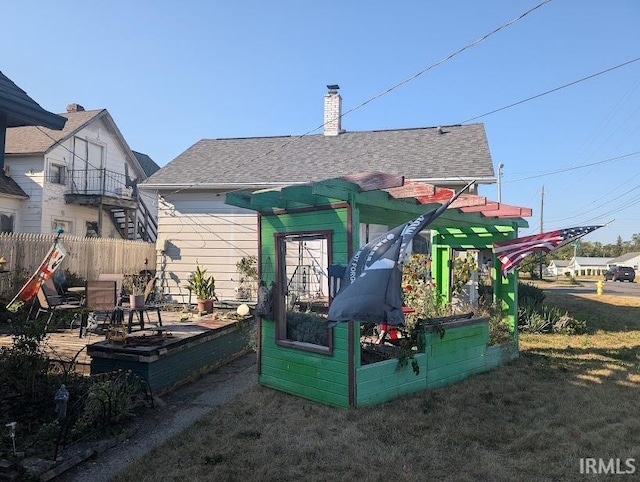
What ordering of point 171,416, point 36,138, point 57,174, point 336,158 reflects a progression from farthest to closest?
point 57,174
point 36,138
point 336,158
point 171,416

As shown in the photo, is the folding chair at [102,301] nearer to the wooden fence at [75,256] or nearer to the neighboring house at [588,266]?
the wooden fence at [75,256]

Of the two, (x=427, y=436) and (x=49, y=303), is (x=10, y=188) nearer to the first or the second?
(x=49, y=303)

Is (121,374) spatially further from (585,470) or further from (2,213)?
(2,213)

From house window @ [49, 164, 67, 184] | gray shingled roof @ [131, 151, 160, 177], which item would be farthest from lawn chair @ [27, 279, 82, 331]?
gray shingled roof @ [131, 151, 160, 177]

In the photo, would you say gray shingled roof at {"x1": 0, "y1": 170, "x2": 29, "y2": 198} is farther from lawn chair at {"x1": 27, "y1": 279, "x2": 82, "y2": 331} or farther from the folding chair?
the folding chair

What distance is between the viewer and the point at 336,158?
13117mm

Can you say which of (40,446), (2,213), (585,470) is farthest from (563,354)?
(2,213)

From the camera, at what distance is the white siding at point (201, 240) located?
12352 millimetres

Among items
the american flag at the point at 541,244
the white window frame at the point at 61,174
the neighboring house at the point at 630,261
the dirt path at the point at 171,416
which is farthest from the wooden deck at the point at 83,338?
the neighboring house at the point at 630,261

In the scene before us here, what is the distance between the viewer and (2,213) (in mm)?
15914

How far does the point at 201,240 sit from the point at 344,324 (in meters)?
7.98

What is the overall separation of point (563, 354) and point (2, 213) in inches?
659

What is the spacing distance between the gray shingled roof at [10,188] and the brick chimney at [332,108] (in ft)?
34.6

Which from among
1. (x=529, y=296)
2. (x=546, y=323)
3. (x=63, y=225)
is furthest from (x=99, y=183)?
(x=546, y=323)
